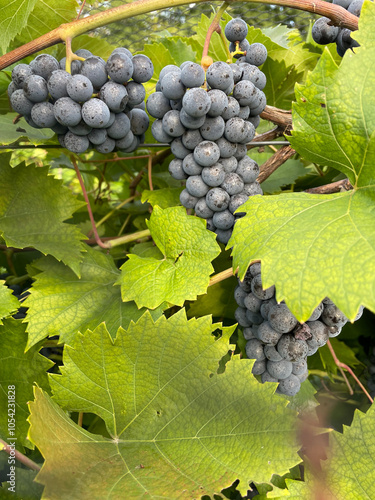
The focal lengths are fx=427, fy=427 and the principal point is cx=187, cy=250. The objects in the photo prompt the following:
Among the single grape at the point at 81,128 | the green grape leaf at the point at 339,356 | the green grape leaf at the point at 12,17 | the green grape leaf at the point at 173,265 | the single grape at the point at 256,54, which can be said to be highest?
the green grape leaf at the point at 12,17

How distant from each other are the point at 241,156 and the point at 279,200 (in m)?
0.13

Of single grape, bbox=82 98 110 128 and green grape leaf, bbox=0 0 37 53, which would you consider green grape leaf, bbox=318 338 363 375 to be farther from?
green grape leaf, bbox=0 0 37 53

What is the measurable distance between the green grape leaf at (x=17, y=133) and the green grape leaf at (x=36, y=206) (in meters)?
0.06

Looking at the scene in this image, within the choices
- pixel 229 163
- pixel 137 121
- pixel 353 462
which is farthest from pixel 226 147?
pixel 353 462

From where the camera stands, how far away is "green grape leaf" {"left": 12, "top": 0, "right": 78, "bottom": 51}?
2.52 ft

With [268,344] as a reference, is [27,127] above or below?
above

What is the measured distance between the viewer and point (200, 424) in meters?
0.57

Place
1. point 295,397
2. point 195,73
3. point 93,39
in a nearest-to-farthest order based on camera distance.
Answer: point 195,73
point 295,397
point 93,39

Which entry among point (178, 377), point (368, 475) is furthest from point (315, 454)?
point (178, 377)

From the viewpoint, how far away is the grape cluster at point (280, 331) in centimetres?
61

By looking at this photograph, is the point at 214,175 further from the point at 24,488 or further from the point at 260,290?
the point at 24,488

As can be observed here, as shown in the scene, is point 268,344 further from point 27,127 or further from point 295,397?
point 27,127

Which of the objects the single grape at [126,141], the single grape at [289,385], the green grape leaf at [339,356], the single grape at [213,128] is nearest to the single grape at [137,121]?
the single grape at [126,141]

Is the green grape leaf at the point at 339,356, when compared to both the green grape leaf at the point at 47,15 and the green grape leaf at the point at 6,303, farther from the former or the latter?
the green grape leaf at the point at 47,15
